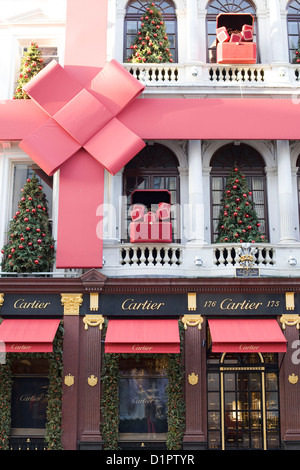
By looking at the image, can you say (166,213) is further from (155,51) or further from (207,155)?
(155,51)

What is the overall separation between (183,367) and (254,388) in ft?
7.28

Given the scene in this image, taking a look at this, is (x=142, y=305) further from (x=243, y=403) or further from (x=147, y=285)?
(x=243, y=403)

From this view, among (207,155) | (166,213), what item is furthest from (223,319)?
(207,155)

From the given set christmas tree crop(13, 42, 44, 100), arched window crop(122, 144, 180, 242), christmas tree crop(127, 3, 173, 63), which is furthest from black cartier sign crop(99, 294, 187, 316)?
christmas tree crop(127, 3, 173, 63)

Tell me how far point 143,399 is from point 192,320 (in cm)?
275

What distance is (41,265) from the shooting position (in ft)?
59.4

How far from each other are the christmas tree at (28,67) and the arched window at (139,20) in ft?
9.78

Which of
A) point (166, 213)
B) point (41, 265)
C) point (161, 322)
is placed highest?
point (166, 213)

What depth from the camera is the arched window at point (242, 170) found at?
767 inches

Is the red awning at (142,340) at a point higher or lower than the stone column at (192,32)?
lower

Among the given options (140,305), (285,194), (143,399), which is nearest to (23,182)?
(140,305)

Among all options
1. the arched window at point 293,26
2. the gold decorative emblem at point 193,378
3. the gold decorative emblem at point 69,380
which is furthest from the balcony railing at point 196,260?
the arched window at point 293,26

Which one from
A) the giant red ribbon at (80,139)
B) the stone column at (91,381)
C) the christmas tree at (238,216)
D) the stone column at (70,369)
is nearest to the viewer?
the stone column at (91,381)

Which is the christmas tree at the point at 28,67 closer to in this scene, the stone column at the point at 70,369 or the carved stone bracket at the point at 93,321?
the stone column at the point at 70,369
